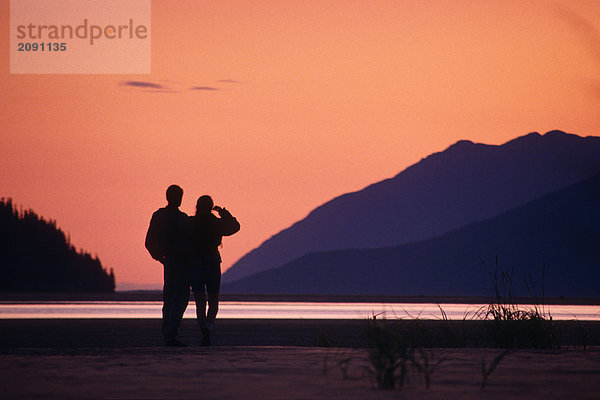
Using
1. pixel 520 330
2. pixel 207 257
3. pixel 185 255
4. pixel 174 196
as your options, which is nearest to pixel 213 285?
pixel 207 257

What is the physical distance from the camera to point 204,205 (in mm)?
12047

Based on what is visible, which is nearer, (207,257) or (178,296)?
(178,296)

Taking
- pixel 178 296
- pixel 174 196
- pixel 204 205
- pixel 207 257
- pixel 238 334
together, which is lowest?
pixel 238 334

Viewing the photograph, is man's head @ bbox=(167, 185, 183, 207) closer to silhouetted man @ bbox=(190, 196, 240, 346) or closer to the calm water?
silhouetted man @ bbox=(190, 196, 240, 346)

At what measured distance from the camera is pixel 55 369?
7992 millimetres

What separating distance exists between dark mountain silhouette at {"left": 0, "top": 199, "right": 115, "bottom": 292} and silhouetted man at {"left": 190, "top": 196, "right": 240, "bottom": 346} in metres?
111

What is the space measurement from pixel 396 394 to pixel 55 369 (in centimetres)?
306

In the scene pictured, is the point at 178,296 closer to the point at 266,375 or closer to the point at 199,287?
the point at 199,287

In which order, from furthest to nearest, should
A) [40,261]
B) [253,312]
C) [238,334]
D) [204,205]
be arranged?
[40,261]
[253,312]
[238,334]
[204,205]

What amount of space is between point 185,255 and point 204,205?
0.70 m

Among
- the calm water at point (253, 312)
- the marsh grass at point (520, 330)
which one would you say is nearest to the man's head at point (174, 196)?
the marsh grass at point (520, 330)

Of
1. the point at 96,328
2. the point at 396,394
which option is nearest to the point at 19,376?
the point at 396,394

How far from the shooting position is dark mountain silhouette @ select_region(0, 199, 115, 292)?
398 feet

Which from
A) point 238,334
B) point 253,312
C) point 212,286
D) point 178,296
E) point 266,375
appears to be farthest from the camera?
point 253,312
